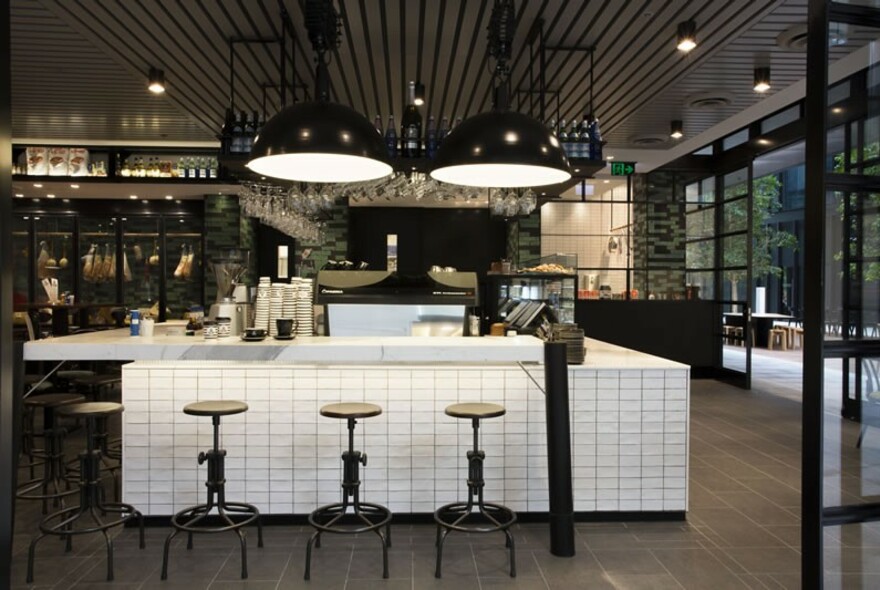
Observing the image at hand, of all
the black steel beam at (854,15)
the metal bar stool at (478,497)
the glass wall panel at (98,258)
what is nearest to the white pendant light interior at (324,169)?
the metal bar stool at (478,497)

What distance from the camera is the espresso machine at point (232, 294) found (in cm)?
431

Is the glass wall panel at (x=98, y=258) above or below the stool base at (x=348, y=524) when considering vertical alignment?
above

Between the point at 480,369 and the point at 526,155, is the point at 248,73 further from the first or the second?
the point at 526,155

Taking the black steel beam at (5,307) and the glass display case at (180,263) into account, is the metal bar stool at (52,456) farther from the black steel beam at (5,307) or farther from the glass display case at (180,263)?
the glass display case at (180,263)

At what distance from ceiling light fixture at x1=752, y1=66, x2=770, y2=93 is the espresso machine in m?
4.72

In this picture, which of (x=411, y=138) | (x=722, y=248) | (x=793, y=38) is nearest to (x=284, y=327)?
(x=411, y=138)

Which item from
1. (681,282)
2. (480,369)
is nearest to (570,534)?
(480,369)

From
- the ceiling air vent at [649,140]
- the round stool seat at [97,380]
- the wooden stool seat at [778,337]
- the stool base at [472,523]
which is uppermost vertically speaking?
the ceiling air vent at [649,140]

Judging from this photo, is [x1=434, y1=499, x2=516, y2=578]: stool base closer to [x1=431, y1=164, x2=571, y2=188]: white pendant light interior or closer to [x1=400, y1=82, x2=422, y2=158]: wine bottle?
[x1=431, y1=164, x2=571, y2=188]: white pendant light interior

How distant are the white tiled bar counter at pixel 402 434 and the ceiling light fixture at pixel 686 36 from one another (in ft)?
8.09

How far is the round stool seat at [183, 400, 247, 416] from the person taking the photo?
3.24 meters

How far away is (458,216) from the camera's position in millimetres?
11836

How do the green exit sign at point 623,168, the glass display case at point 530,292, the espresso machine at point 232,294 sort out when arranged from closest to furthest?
the espresso machine at point 232,294, the glass display case at point 530,292, the green exit sign at point 623,168

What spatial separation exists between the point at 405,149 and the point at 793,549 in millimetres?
3521
